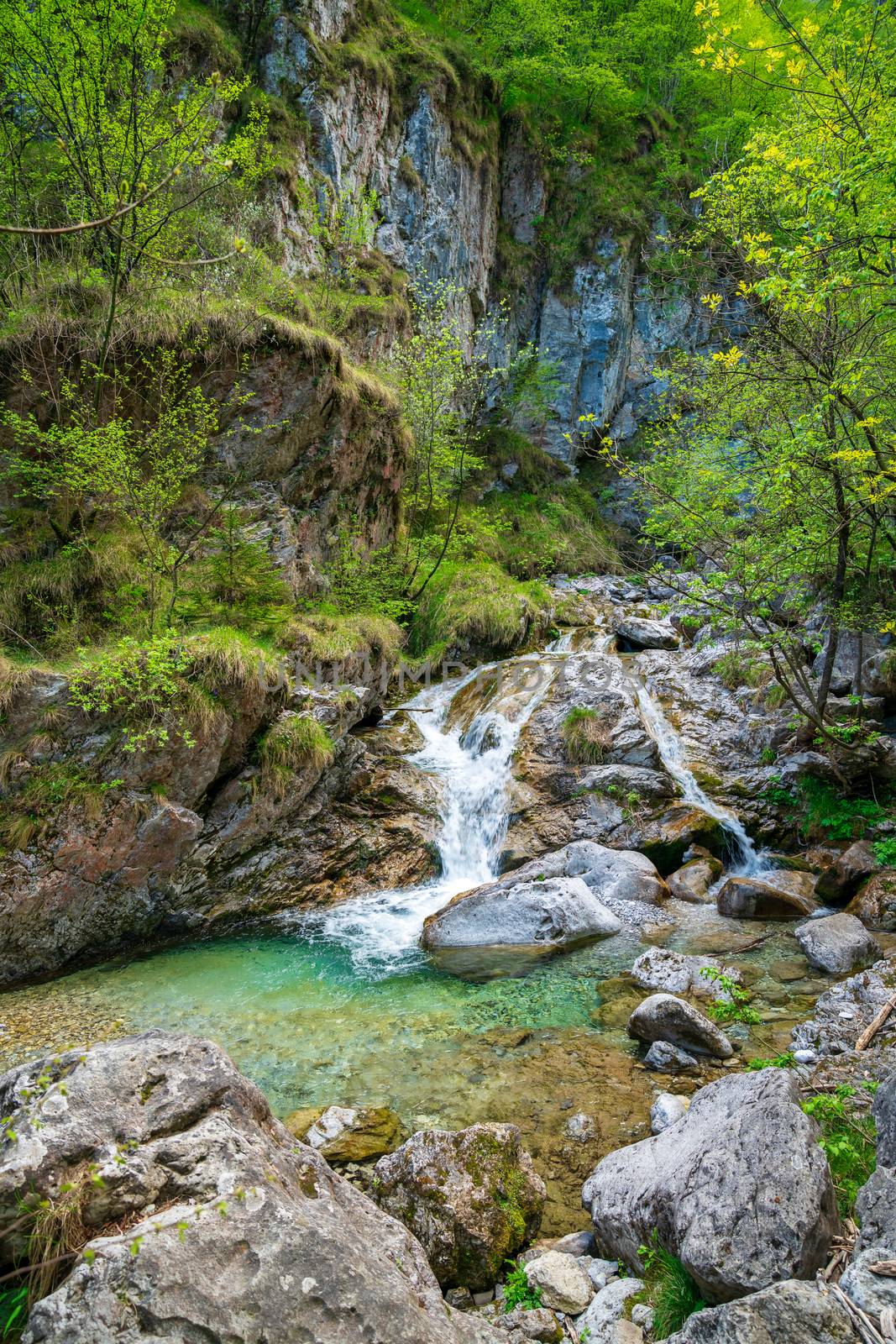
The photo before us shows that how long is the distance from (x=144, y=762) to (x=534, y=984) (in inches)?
199

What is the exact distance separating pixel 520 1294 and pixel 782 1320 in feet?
5.51

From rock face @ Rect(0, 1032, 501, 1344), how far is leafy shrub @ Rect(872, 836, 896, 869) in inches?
301

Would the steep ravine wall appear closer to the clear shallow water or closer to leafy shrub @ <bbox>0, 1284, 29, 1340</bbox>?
the clear shallow water

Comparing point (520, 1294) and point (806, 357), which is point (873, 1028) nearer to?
point (520, 1294)

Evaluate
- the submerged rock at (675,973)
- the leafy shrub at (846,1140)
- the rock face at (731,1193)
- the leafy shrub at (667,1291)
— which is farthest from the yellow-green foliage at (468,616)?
the leafy shrub at (667,1291)

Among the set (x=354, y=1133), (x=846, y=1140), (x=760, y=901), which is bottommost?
(x=760, y=901)

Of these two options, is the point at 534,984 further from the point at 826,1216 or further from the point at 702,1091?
the point at 826,1216

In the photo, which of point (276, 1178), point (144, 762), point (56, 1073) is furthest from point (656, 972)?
point (144, 762)

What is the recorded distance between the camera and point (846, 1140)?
3.21 meters

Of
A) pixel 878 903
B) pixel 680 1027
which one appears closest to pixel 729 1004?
pixel 680 1027

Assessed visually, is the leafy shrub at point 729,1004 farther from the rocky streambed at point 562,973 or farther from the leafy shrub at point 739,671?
the leafy shrub at point 739,671

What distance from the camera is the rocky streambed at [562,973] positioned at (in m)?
3.96

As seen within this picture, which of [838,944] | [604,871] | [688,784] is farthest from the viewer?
[688,784]

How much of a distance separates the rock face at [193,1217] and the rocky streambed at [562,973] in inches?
2.0
